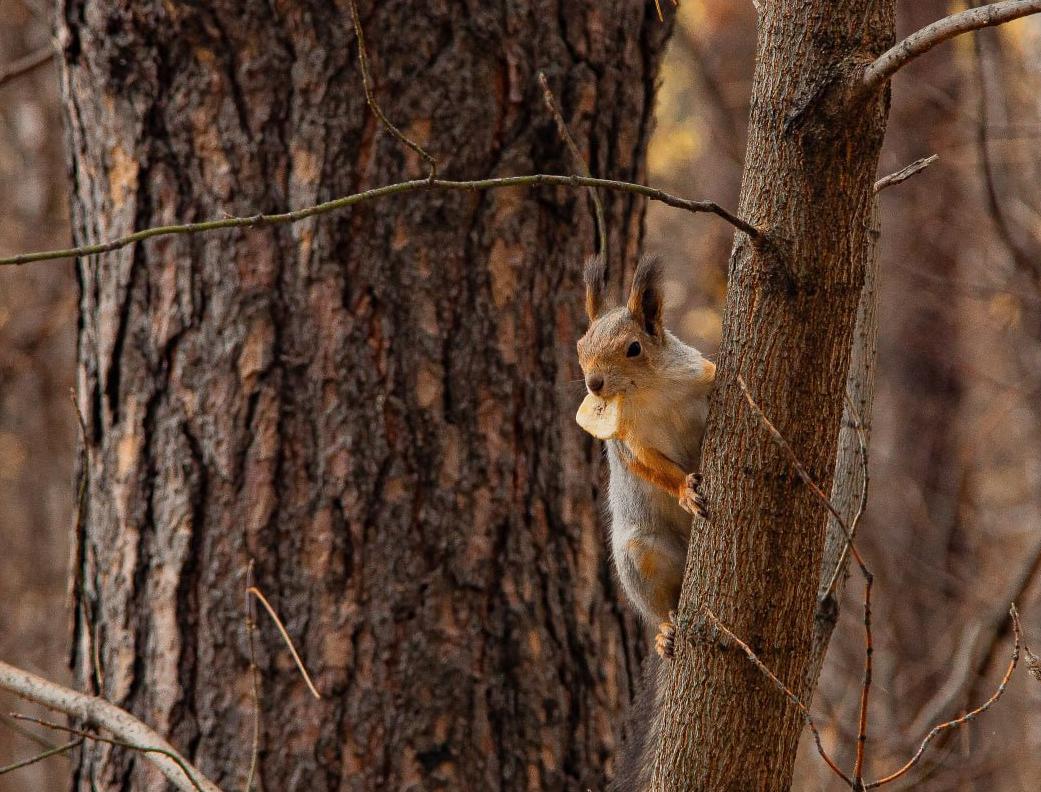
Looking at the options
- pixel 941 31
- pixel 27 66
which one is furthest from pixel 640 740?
pixel 27 66

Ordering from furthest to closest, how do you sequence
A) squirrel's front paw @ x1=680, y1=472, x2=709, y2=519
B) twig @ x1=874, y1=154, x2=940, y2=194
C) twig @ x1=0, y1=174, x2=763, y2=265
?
squirrel's front paw @ x1=680, y1=472, x2=709, y2=519 → twig @ x1=874, y1=154, x2=940, y2=194 → twig @ x1=0, y1=174, x2=763, y2=265

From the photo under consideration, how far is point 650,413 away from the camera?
2.06 m

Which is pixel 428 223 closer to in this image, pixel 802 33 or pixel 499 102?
pixel 499 102

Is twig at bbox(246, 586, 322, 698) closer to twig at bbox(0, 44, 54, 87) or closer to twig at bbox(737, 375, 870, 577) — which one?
twig at bbox(737, 375, 870, 577)

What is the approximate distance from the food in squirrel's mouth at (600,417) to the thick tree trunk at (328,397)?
466 millimetres

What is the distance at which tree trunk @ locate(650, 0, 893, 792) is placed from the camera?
4.50 ft

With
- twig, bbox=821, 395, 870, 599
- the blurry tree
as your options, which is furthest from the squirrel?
the blurry tree

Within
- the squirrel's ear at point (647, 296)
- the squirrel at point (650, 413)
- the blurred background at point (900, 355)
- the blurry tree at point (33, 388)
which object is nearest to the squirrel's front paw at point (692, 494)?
the squirrel at point (650, 413)

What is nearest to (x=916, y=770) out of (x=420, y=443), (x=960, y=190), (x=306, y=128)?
Result: (x=420, y=443)

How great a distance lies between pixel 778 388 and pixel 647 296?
544 mm

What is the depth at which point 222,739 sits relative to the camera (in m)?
2.30

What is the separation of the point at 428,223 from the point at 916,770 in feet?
6.77

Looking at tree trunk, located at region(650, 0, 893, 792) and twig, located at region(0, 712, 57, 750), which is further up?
tree trunk, located at region(650, 0, 893, 792)

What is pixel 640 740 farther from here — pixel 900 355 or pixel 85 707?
pixel 900 355
